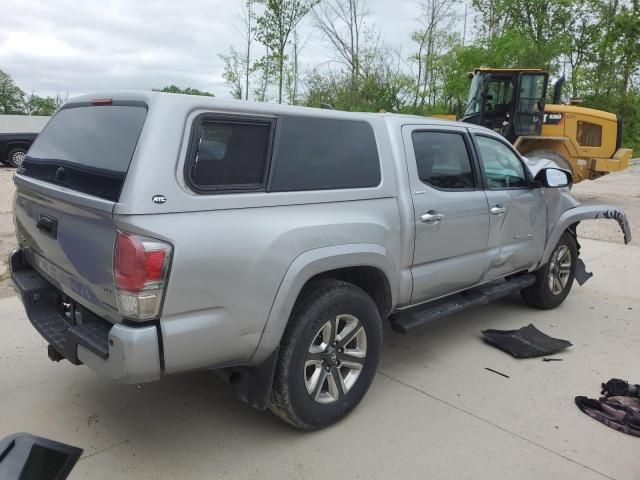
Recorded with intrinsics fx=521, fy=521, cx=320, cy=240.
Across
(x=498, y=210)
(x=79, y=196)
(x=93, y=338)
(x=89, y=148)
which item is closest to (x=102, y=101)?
(x=89, y=148)

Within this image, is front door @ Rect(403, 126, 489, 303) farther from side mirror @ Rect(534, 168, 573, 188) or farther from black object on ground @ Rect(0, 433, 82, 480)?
black object on ground @ Rect(0, 433, 82, 480)

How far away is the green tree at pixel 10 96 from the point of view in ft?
163

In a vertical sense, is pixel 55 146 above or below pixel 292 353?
above

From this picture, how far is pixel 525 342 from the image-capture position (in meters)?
4.34

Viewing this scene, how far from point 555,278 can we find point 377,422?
3.00 meters

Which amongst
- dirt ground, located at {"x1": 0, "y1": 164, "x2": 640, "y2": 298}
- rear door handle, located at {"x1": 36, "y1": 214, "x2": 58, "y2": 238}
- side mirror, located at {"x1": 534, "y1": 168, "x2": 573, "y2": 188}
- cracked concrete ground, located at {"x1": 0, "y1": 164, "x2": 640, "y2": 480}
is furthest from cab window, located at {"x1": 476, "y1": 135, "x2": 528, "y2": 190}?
dirt ground, located at {"x1": 0, "y1": 164, "x2": 640, "y2": 298}

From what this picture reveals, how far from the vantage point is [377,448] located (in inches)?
114

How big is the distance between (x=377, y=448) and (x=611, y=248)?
6757 millimetres

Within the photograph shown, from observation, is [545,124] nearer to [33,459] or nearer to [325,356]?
[325,356]

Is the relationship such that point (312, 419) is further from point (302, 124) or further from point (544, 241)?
point (544, 241)

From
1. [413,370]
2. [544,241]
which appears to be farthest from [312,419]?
[544,241]

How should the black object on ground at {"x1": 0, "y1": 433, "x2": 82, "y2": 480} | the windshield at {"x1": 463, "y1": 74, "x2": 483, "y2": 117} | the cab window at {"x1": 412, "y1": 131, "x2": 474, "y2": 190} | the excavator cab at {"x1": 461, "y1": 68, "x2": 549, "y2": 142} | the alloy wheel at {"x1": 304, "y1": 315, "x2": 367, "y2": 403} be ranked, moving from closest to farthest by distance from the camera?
the black object on ground at {"x1": 0, "y1": 433, "x2": 82, "y2": 480} < the alloy wheel at {"x1": 304, "y1": 315, "x2": 367, "y2": 403} < the cab window at {"x1": 412, "y1": 131, "x2": 474, "y2": 190} < the excavator cab at {"x1": 461, "y1": 68, "x2": 549, "y2": 142} < the windshield at {"x1": 463, "y1": 74, "x2": 483, "y2": 117}

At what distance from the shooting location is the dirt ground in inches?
283

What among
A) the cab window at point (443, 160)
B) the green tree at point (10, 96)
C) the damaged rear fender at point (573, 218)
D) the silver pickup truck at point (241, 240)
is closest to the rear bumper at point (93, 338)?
the silver pickup truck at point (241, 240)
